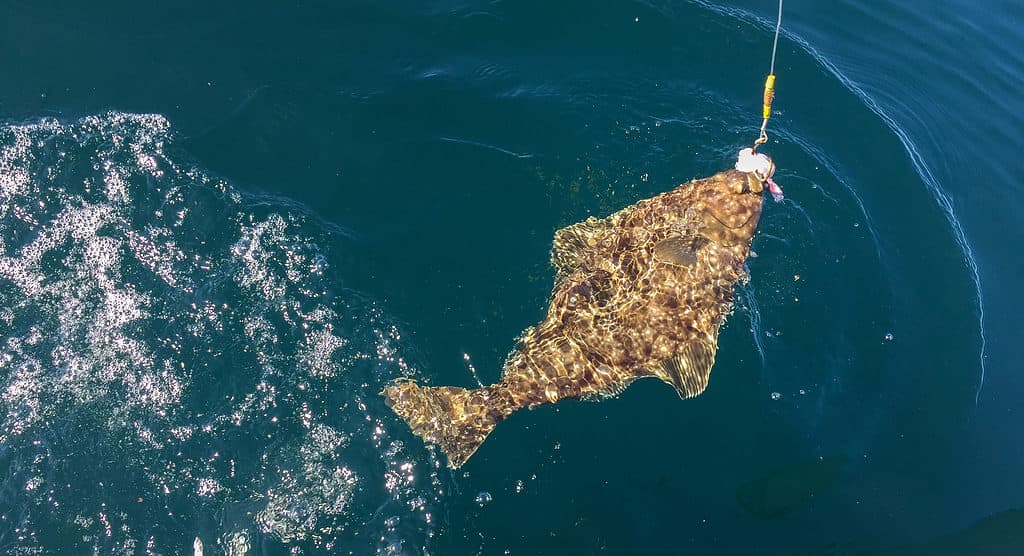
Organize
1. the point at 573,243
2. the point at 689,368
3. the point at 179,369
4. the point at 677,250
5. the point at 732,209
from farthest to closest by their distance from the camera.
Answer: the point at 573,243, the point at 732,209, the point at 677,250, the point at 689,368, the point at 179,369

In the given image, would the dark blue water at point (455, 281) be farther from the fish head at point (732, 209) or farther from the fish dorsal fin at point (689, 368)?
the fish head at point (732, 209)

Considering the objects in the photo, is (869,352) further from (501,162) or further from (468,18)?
(468,18)

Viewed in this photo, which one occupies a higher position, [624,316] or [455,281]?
[624,316]

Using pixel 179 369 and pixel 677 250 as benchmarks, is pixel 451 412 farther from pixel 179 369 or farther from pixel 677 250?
pixel 677 250

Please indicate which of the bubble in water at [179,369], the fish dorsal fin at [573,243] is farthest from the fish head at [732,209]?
the bubble in water at [179,369]

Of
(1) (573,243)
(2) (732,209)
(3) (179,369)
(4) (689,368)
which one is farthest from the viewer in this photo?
(1) (573,243)

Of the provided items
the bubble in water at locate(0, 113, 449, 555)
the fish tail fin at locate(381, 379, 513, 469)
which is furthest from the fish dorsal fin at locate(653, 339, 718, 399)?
the bubble in water at locate(0, 113, 449, 555)

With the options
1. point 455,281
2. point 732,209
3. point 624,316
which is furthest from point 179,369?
point 732,209
